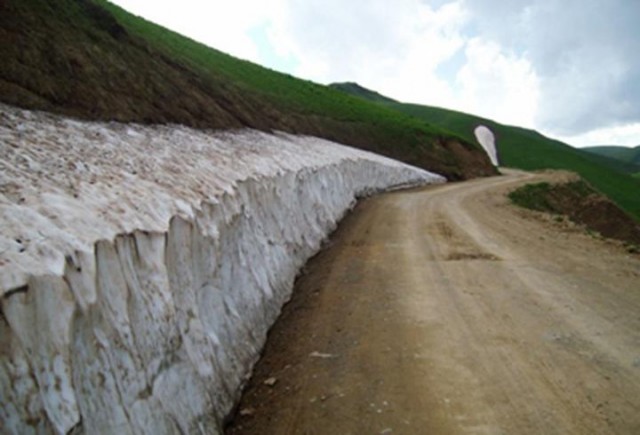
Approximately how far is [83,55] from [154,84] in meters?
2.63

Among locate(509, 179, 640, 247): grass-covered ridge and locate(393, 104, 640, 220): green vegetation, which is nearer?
locate(509, 179, 640, 247): grass-covered ridge

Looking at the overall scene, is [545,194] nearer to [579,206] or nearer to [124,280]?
[579,206]

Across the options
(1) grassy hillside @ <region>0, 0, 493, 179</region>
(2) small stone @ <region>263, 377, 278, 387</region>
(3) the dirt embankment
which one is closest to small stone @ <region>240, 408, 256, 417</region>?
(2) small stone @ <region>263, 377, 278, 387</region>

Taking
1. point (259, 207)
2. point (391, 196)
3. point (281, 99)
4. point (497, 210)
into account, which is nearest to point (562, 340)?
point (259, 207)

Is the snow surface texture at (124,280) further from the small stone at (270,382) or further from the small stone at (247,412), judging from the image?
the small stone at (270,382)

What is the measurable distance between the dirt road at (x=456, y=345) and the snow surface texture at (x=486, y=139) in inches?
2506

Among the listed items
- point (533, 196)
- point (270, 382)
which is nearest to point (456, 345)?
point (270, 382)

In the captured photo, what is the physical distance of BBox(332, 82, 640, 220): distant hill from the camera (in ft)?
195

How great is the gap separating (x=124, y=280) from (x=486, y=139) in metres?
79.4

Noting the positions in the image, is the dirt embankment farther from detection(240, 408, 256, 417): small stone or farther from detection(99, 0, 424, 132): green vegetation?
detection(240, 408, 256, 417): small stone

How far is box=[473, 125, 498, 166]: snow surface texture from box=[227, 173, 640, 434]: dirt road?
209ft

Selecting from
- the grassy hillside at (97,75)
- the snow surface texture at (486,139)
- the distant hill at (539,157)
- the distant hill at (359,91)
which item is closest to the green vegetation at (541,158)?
the distant hill at (539,157)

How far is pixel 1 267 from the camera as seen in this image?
3150 millimetres

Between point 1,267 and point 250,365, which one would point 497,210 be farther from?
point 1,267
